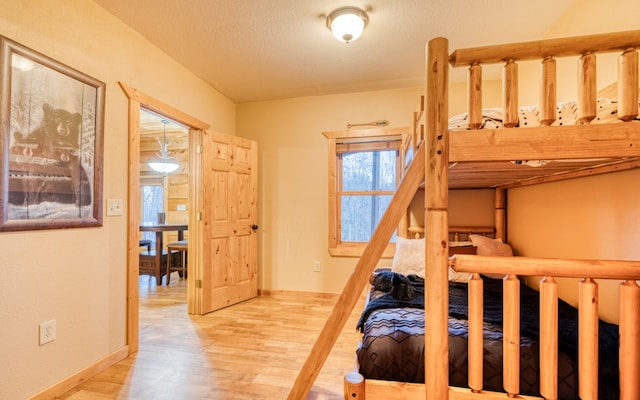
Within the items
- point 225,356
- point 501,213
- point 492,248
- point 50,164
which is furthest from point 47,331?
point 501,213

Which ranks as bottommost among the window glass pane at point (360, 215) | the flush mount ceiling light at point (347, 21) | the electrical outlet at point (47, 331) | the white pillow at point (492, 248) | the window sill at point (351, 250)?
the electrical outlet at point (47, 331)

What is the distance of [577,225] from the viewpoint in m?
1.95

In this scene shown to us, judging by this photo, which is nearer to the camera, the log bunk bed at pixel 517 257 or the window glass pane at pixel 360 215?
the log bunk bed at pixel 517 257

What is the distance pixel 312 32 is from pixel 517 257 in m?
2.16

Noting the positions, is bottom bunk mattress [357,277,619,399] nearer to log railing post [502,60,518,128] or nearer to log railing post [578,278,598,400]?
log railing post [578,278,598,400]

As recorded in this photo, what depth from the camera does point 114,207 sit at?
2113 mm

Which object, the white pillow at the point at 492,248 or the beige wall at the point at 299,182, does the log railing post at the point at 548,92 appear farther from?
the beige wall at the point at 299,182

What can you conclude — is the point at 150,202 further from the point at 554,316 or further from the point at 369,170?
the point at 554,316

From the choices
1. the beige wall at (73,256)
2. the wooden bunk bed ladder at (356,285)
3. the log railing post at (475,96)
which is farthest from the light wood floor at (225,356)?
the log railing post at (475,96)

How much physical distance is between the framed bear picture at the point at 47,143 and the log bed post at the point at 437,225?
2097 millimetres

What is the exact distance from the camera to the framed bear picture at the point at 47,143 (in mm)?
1510

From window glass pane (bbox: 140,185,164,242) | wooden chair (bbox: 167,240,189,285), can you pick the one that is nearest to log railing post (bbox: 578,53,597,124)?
wooden chair (bbox: 167,240,189,285)

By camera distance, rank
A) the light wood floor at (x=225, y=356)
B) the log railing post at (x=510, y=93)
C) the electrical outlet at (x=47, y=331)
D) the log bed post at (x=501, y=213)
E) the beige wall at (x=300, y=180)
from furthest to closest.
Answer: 1. the beige wall at (x=300, y=180)
2. the log bed post at (x=501, y=213)
3. the light wood floor at (x=225, y=356)
4. the electrical outlet at (x=47, y=331)
5. the log railing post at (x=510, y=93)

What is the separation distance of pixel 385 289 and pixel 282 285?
72.6 inches
